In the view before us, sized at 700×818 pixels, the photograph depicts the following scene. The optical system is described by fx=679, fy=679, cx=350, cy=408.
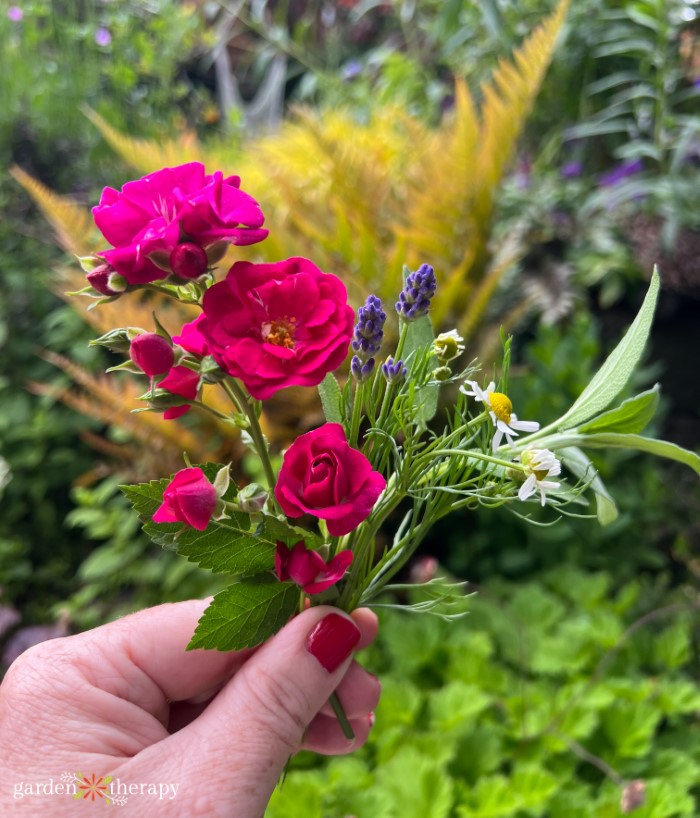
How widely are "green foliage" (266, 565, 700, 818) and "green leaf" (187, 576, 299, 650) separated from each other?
479 millimetres

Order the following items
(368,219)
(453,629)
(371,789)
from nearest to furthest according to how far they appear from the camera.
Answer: (371,789) < (453,629) < (368,219)

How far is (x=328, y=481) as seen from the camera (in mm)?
342

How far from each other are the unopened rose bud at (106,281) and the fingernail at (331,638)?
25 centimetres

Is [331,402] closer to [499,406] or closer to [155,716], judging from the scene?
[499,406]

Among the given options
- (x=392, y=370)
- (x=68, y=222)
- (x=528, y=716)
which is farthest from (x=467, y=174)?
(x=392, y=370)

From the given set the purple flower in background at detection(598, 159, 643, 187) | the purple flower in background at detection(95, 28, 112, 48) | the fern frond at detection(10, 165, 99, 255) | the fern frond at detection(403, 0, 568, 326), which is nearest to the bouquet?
the fern frond at detection(403, 0, 568, 326)

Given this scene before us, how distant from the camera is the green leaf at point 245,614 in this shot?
0.40 metres

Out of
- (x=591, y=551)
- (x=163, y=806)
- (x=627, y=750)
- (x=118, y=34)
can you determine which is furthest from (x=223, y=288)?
(x=118, y=34)

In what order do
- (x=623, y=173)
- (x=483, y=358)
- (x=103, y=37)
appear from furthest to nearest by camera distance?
(x=103, y=37)
(x=623, y=173)
(x=483, y=358)

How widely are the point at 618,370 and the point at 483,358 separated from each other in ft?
2.82

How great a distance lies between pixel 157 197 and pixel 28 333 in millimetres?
1547

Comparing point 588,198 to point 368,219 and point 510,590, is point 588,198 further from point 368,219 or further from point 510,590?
point 510,590

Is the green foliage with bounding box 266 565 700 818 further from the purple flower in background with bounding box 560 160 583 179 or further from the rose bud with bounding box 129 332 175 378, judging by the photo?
the purple flower in background with bounding box 560 160 583 179

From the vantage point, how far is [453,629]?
1128 mm
